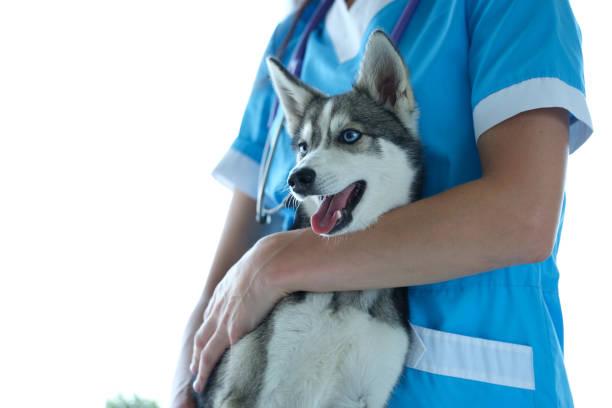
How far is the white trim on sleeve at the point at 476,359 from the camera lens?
2.99 ft

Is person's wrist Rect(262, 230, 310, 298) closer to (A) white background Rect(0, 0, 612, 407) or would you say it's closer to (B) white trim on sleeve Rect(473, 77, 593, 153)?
(B) white trim on sleeve Rect(473, 77, 593, 153)

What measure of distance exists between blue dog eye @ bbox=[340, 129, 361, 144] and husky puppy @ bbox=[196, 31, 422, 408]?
34 millimetres

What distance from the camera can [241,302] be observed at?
41.1 inches

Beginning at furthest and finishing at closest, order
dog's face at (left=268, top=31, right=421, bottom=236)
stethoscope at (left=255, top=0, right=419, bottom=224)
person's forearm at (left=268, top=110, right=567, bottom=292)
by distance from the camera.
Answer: stethoscope at (left=255, top=0, right=419, bottom=224), dog's face at (left=268, top=31, right=421, bottom=236), person's forearm at (left=268, top=110, right=567, bottom=292)

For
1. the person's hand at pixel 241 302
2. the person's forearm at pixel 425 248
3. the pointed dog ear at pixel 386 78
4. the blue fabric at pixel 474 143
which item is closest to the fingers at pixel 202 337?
the person's hand at pixel 241 302

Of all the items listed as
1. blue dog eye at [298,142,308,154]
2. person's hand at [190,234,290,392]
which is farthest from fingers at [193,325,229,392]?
blue dog eye at [298,142,308,154]

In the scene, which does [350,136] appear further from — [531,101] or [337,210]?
[531,101]

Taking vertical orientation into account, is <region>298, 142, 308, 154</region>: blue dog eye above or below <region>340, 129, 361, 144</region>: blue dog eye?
below

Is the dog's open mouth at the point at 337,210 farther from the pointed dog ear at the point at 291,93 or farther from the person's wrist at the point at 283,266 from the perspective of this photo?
the pointed dog ear at the point at 291,93

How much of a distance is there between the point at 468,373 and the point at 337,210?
359 mm

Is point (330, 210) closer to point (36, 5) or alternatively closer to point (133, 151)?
point (133, 151)

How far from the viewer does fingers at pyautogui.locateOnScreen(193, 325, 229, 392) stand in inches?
42.7

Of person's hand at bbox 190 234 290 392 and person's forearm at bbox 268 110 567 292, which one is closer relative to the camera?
person's forearm at bbox 268 110 567 292

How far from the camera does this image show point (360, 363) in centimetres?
100
